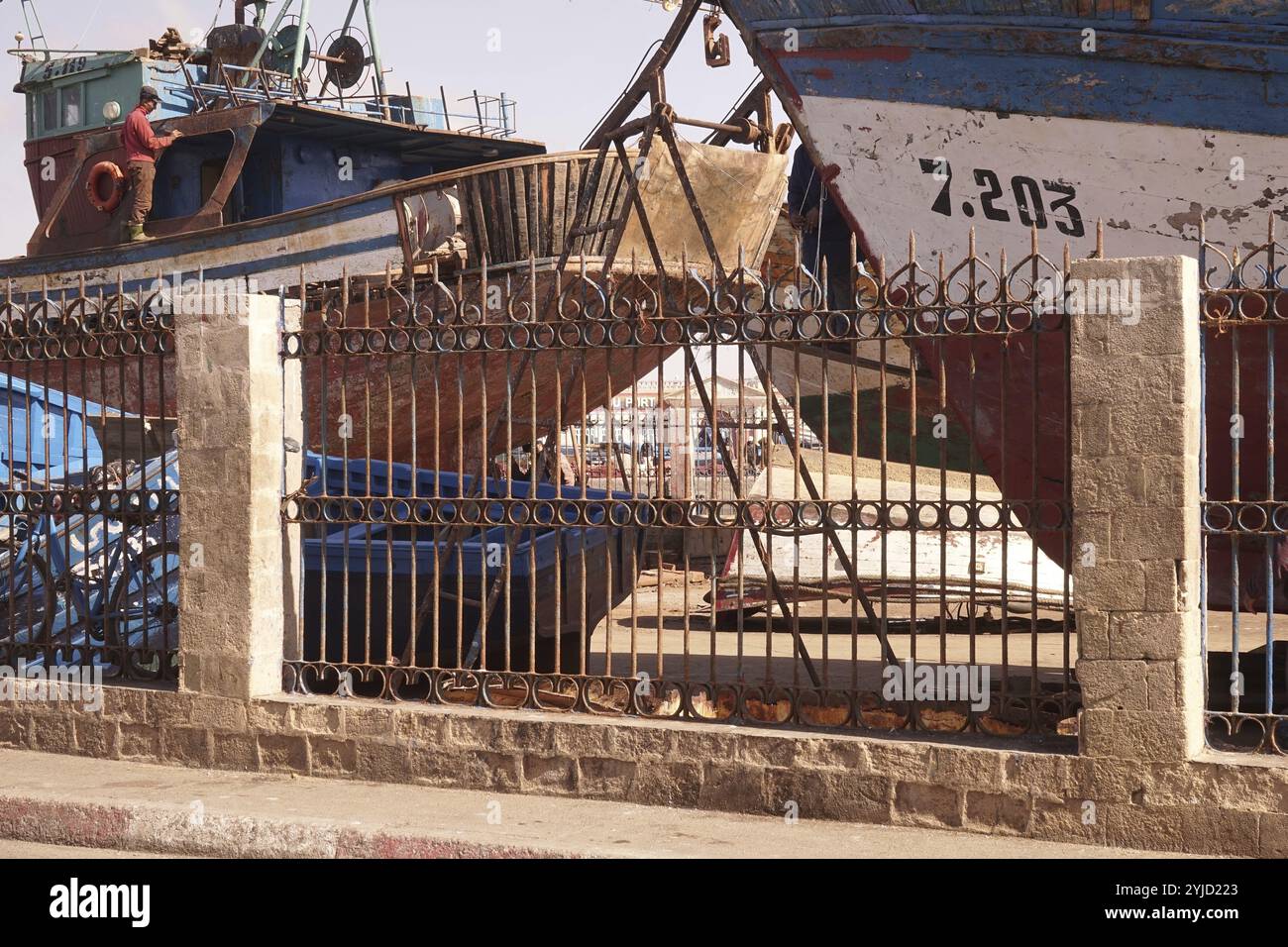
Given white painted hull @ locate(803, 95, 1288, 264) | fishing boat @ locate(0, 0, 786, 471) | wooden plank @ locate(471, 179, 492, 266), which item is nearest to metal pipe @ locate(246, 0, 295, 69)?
fishing boat @ locate(0, 0, 786, 471)

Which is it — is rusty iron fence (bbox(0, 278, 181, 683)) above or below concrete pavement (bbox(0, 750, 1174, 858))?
above

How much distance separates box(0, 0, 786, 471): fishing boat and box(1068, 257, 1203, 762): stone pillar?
5408 millimetres

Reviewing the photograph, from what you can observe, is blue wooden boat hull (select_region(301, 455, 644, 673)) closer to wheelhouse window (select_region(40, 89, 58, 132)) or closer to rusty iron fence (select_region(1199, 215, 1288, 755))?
rusty iron fence (select_region(1199, 215, 1288, 755))

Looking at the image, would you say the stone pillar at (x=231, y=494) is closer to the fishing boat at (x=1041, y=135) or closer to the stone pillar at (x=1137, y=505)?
the fishing boat at (x=1041, y=135)

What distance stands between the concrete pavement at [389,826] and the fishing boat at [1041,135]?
232 centimetres

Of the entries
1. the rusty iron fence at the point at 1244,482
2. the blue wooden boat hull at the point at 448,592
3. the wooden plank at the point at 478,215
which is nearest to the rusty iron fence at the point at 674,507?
the blue wooden boat hull at the point at 448,592

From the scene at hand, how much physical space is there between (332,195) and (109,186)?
8.55 ft

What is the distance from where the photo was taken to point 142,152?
1592cm

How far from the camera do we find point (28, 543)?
7.70 meters

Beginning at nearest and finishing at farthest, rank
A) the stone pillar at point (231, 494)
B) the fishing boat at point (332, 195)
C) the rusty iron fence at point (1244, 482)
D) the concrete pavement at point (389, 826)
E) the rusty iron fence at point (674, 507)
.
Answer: the rusty iron fence at point (1244, 482) → the concrete pavement at point (389, 826) → the rusty iron fence at point (674, 507) → the stone pillar at point (231, 494) → the fishing boat at point (332, 195)

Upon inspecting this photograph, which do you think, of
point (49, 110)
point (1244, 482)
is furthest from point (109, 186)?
point (1244, 482)

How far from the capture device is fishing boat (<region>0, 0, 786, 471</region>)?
1271cm

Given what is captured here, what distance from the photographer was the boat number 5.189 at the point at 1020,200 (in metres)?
8.20

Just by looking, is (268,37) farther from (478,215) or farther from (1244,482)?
(1244,482)
